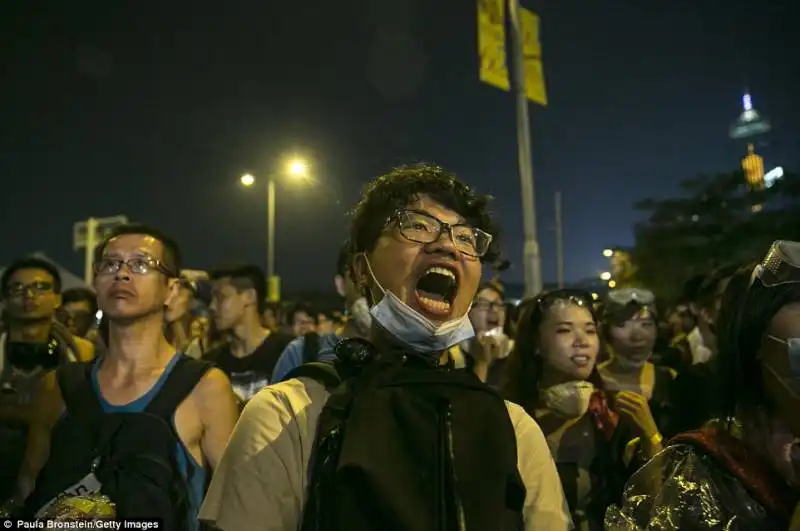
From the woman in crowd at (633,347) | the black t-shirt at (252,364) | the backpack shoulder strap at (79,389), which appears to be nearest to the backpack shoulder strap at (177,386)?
the backpack shoulder strap at (79,389)

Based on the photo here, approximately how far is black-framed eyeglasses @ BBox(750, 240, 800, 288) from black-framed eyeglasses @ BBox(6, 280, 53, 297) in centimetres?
466

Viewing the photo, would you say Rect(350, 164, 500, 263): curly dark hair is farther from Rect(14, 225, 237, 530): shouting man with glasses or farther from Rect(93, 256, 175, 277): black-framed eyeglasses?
Rect(93, 256, 175, 277): black-framed eyeglasses

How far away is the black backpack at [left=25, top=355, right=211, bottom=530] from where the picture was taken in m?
2.81

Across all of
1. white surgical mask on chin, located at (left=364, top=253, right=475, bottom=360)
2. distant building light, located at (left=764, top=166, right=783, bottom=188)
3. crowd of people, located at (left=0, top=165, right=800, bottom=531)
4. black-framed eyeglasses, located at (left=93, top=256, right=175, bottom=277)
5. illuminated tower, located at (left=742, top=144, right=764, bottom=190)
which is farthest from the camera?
illuminated tower, located at (left=742, top=144, right=764, bottom=190)

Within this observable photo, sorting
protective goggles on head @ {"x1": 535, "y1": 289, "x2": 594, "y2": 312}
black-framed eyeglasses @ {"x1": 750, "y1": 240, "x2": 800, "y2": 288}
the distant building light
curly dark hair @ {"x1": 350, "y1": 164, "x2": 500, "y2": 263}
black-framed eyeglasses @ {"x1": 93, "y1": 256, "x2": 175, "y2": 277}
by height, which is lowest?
protective goggles on head @ {"x1": 535, "y1": 289, "x2": 594, "y2": 312}

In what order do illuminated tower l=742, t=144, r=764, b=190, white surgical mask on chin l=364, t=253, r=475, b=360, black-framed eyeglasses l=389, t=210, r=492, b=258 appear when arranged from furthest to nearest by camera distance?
illuminated tower l=742, t=144, r=764, b=190 → black-framed eyeglasses l=389, t=210, r=492, b=258 → white surgical mask on chin l=364, t=253, r=475, b=360

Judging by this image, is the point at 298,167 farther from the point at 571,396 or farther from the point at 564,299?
the point at 571,396

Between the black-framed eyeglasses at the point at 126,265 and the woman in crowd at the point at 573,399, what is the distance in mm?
2280

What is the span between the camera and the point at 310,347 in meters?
4.62

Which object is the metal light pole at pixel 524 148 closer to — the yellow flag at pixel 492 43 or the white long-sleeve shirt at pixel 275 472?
the yellow flag at pixel 492 43

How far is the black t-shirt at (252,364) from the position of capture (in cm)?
543

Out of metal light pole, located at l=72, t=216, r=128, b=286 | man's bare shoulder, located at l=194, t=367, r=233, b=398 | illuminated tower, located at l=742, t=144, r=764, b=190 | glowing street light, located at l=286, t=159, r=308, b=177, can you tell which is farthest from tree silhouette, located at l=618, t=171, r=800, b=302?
man's bare shoulder, located at l=194, t=367, r=233, b=398

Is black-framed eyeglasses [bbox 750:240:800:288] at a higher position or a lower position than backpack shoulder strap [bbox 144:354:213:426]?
higher

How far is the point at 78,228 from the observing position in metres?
17.7
